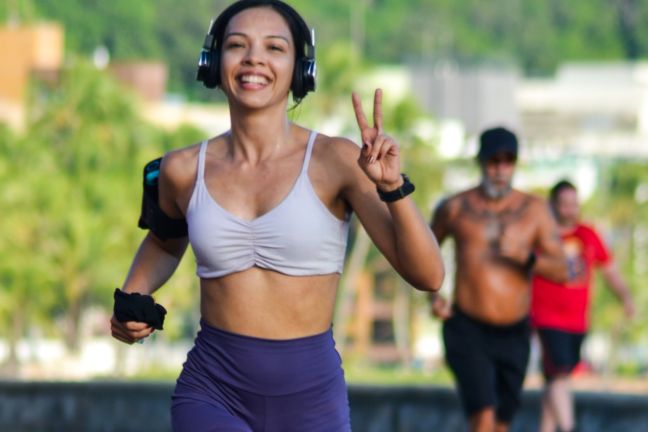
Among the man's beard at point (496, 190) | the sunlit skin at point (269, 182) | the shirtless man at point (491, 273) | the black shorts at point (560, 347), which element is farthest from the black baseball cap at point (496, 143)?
the sunlit skin at point (269, 182)

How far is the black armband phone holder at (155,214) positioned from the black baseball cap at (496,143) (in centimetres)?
445

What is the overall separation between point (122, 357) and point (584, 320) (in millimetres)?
59961

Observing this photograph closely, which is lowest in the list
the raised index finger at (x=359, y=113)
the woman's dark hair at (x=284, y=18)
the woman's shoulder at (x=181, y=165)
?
the woman's shoulder at (x=181, y=165)

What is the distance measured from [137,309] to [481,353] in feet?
16.4

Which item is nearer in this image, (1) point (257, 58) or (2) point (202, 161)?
(1) point (257, 58)

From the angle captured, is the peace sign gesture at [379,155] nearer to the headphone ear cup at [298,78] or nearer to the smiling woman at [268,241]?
the smiling woman at [268,241]

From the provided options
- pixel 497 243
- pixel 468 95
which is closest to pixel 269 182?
pixel 497 243

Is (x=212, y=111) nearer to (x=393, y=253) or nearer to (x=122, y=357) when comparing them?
(x=122, y=357)

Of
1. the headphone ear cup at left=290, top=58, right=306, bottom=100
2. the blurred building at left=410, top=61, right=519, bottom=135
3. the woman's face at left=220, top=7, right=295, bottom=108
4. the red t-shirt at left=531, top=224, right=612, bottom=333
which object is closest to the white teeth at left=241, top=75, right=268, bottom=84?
the woman's face at left=220, top=7, right=295, bottom=108

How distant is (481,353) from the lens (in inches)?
403

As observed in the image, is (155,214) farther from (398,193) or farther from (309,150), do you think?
(398,193)

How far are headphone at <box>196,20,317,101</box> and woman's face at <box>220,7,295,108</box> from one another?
38 millimetres

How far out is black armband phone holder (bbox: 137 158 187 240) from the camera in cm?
573

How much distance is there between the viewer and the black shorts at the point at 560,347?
1213 cm
